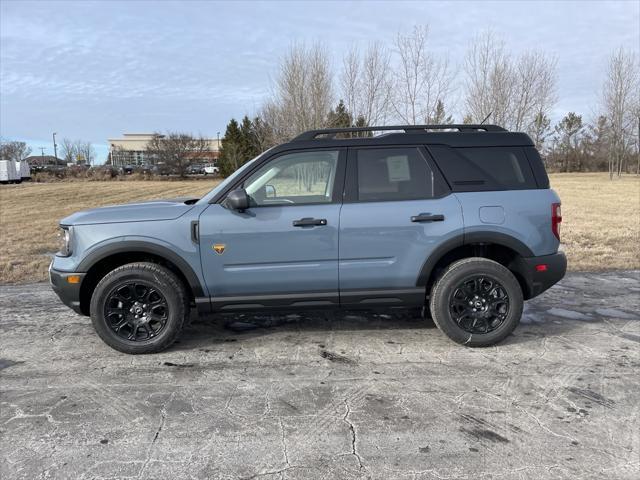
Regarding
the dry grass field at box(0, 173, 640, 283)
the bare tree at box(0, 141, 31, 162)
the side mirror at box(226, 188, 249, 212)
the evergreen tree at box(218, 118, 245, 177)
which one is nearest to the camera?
the side mirror at box(226, 188, 249, 212)

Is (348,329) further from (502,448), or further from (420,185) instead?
(502,448)

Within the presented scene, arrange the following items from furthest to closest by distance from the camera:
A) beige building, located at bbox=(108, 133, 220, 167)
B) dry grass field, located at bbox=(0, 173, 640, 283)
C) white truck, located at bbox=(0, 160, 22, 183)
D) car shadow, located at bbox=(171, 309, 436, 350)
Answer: beige building, located at bbox=(108, 133, 220, 167), white truck, located at bbox=(0, 160, 22, 183), dry grass field, located at bbox=(0, 173, 640, 283), car shadow, located at bbox=(171, 309, 436, 350)

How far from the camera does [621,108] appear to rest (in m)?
41.5

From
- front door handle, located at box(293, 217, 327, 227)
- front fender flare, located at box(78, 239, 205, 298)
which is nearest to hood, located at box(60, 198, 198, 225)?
front fender flare, located at box(78, 239, 205, 298)

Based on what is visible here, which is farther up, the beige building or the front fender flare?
the beige building

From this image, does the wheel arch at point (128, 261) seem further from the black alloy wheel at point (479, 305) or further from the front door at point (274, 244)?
the black alloy wheel at point (479, 305)

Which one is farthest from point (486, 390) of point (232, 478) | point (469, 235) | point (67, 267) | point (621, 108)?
point (621, 108)

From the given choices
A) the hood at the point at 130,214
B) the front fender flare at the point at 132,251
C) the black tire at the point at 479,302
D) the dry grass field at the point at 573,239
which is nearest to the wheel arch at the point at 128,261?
the front fender flare at the point at 132,251

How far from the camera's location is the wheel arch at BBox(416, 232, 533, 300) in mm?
4160

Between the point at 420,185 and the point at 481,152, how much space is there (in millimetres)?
629

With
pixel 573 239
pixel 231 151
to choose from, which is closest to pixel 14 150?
pixel 231 151

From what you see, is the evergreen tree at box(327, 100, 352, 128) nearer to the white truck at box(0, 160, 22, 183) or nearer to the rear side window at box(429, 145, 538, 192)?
the rear side window at box(429, 145, 538, 192)

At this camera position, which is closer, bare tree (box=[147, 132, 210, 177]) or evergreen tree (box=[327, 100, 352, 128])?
evergreen tree (box=[327, 100, 352, 128])

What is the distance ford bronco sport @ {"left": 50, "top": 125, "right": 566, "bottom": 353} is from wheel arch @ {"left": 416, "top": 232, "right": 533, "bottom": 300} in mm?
14
